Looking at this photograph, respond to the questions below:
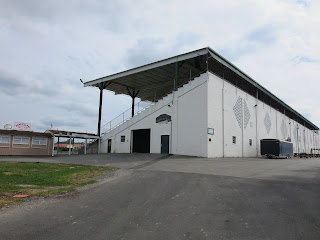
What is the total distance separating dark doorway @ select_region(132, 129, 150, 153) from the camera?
2833 centimetres

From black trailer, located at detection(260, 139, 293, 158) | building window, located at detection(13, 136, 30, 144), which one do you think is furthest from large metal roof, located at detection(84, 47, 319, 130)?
building window, located at detection(13, 136, 30, 144)

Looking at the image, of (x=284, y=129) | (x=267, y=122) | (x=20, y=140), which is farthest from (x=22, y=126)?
(x=284, y=129)

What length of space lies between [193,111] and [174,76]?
30.5ft

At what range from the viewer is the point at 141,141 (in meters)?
28.7

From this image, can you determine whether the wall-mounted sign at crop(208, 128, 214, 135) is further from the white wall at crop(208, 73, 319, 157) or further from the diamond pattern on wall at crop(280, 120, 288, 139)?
the diamond pattern on wall at crop(280, 120, 288, 139)

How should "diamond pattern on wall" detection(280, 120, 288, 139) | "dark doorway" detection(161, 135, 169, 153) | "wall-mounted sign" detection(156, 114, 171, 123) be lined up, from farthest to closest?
1. "diamond pattern on wall" detection(280, 120, 288, 139)
2. "wall-mounted sign" detection(156, 114, 171, 123)
3. "dark doorway" detection(161, 135, 169, 153)

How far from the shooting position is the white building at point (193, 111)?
22734mm

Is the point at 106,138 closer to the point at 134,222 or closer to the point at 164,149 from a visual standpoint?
the point at 164,149

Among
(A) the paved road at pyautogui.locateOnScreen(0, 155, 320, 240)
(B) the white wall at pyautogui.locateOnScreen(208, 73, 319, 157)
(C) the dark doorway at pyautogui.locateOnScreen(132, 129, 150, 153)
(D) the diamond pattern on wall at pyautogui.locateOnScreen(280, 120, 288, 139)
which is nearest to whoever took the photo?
(A) the paved road at pyautogui.locateOnScreen(0, 155, 320, 240)

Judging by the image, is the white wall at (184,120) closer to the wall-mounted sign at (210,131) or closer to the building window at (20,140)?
the wall-mounted sign at (210,131)

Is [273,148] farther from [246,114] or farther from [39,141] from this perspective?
[39,141]

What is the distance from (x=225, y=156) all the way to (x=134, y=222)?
20603mm

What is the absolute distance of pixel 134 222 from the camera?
4980 millimetres

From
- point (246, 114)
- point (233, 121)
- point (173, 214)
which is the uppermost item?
point (246, 114)
